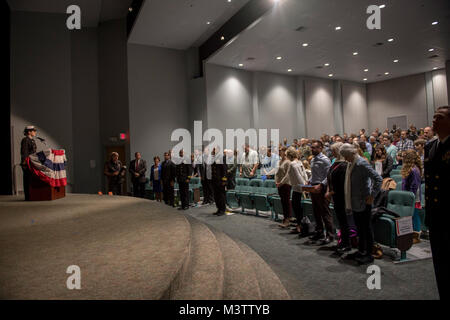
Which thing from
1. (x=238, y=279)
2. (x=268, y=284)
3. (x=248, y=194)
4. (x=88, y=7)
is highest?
(x=88, y=7)

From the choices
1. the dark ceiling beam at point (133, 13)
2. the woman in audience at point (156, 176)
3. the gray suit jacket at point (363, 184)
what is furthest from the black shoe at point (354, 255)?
the dark ceiling beam at point (133, 13)

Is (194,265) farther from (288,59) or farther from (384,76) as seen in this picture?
(384,76)

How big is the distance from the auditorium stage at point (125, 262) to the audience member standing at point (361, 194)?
4.71 feet

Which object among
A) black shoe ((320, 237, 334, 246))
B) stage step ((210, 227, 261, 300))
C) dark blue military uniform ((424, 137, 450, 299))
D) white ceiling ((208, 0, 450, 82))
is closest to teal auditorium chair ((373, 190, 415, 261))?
black shoe ((320, 237, 334, 246))

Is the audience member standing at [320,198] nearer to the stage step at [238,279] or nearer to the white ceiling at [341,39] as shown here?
the stage step at [238,279]

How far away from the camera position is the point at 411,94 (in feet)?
59.6

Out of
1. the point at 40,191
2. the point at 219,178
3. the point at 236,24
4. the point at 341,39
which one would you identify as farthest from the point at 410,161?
the point at 341,39

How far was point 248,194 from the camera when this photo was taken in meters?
7.26

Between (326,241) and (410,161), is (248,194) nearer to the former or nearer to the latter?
(326,241)

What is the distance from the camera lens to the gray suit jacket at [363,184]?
11.9 feet

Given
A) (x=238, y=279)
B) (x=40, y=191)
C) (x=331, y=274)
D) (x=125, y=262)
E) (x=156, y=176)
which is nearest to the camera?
(x=125, y=262)

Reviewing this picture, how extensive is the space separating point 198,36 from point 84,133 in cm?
652

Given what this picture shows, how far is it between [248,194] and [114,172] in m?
3.95

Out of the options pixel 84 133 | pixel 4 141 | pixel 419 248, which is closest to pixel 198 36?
pixel 84 133
